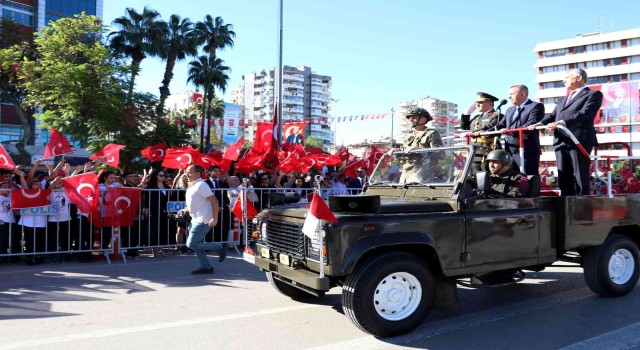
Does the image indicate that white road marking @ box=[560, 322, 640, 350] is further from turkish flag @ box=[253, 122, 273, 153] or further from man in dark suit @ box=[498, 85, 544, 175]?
turkish flag @ box=[253, 122, 273, 153]

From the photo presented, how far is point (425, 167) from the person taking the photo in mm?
5875

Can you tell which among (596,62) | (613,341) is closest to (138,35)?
(613,341)

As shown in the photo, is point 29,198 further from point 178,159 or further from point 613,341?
point 613,341

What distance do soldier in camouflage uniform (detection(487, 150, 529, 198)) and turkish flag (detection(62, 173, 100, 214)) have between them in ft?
22.7

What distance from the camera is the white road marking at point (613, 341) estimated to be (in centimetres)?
446

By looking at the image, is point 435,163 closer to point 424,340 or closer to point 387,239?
point 387,239

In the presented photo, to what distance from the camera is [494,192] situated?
5480 mm

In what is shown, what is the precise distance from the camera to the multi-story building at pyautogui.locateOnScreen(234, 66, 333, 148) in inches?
6127

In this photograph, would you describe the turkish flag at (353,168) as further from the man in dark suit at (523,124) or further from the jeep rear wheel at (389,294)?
the jeep rear wheel at (389,294)

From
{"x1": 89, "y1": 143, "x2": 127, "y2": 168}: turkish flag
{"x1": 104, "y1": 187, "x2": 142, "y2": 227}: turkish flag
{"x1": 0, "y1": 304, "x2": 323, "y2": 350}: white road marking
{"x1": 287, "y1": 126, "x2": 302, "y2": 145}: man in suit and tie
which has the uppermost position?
{"x1": 287, "y1": 126, "x2": 302, "y2": 145}: man in suit and tie

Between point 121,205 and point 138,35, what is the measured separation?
89.3 ft

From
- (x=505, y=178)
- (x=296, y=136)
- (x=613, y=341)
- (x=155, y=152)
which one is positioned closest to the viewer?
(x=613, y=341)

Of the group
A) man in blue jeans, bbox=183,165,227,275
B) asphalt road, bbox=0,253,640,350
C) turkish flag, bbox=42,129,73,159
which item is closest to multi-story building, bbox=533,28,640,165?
asphalt road, bbox=0,253,640,350

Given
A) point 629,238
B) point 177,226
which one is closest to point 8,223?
point 177,226
